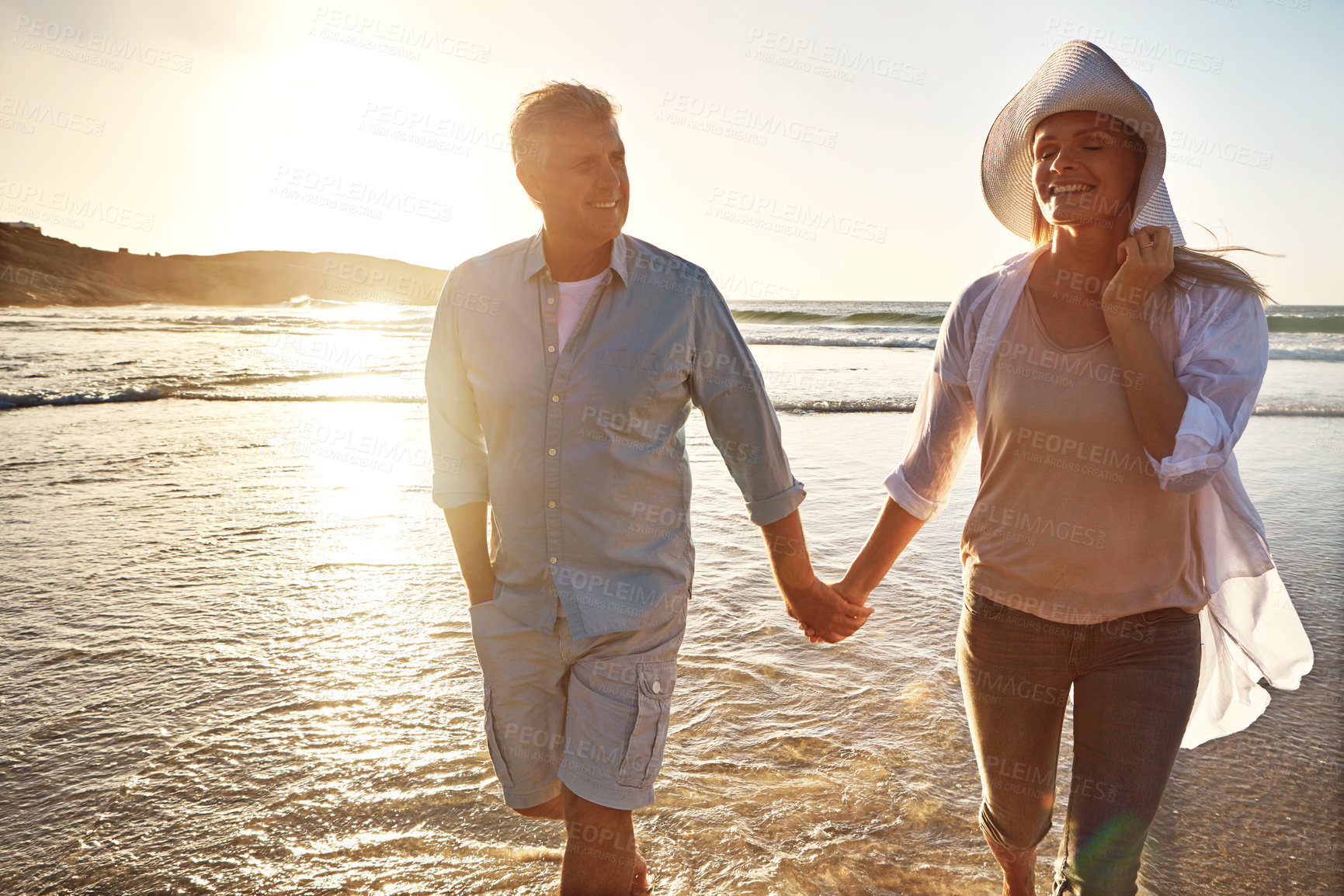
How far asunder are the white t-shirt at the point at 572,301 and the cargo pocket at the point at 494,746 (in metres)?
1.08

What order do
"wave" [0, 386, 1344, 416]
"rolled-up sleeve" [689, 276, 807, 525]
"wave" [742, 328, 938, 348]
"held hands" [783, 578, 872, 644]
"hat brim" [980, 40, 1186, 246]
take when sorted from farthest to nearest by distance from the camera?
1. "wave" [742, 328, 938, 348]
2. "wave" [0, 386, 1344, 416]
3. "held hands" [783, 578, 872, 644]
4. "rolled-up sleeve" [689, 276, 807, 525]
5. "hat brim" [980, 40, 1186, 246]

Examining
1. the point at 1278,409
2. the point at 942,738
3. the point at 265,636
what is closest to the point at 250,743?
the point at 265,636

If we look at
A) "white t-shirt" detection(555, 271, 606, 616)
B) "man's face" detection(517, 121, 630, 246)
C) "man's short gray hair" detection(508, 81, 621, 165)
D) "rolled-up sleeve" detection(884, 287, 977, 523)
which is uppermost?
"man's short gray hair" detection(508, 81, 621, 165)

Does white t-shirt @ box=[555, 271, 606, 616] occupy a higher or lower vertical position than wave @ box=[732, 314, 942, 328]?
lower

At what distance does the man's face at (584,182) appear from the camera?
2385 mm

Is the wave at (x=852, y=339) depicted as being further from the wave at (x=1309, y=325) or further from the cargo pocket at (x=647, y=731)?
the cargo pocket at (x=647, y=731)

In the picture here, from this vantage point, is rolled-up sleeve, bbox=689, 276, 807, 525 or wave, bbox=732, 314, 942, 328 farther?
wave, bbox=732, 314, 942, 328

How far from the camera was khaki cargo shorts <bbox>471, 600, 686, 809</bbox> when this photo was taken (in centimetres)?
232

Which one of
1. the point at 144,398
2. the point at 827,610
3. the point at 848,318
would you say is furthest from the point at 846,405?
the point at 848,318

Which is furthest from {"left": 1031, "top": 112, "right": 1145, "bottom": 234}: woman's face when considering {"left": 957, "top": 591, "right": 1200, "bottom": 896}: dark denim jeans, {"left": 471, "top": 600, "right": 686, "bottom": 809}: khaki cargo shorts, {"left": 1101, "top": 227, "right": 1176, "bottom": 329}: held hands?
{"left": 471, "top": 600, "right": 686, "bottom": 809}: khaki cargo shorts

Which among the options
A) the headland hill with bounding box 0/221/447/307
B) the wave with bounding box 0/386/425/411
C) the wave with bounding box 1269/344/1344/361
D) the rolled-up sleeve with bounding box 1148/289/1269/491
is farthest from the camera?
the headland hill with bounding box 0/221/447/307

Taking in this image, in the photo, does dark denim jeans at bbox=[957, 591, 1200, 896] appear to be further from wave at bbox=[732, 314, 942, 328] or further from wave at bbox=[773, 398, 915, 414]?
wave at bbox=[732, 314, 942, 328]

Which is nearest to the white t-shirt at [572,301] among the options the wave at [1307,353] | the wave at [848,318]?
the wave at [1307,353]

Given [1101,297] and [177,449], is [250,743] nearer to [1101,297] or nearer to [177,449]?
[1101,297]
